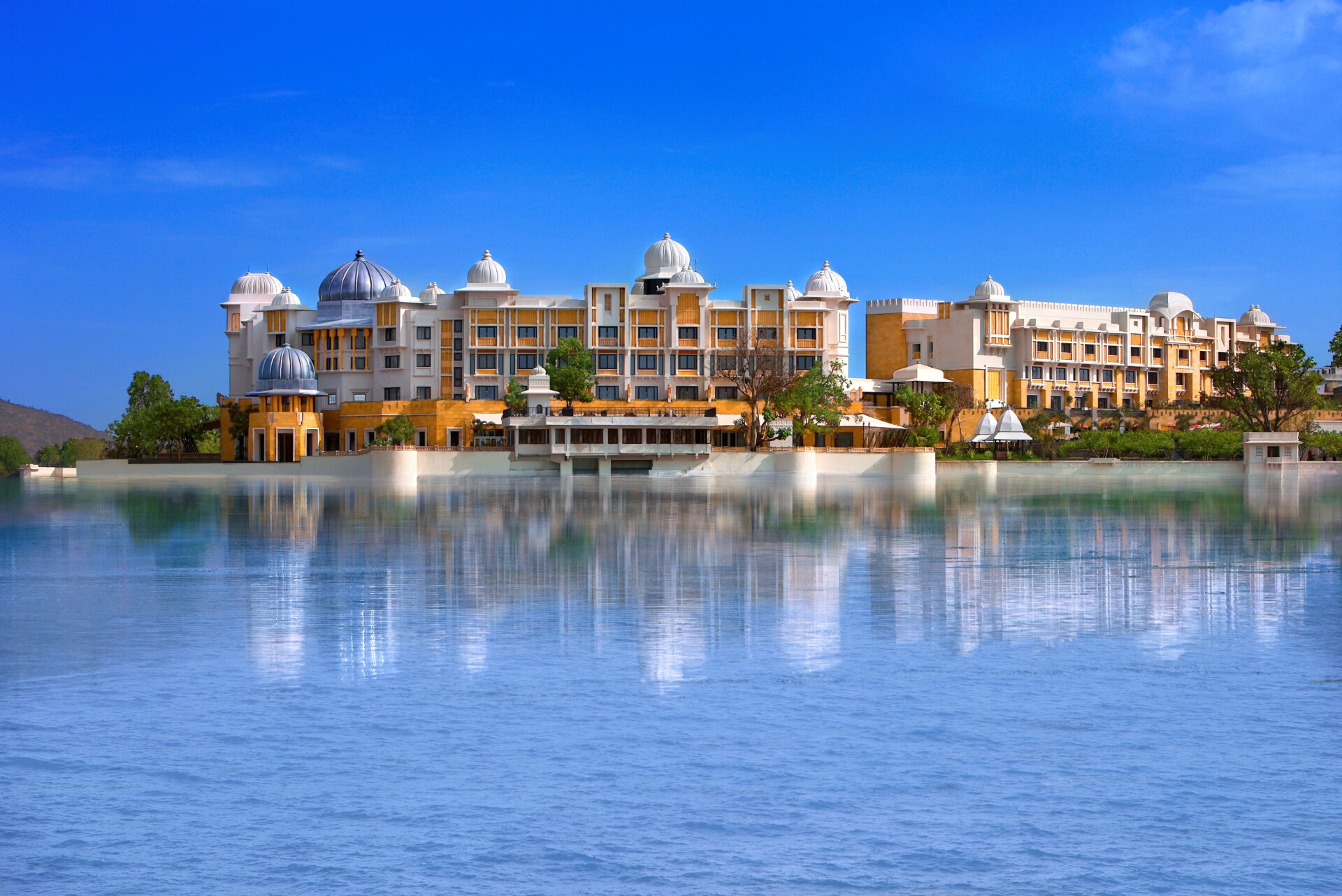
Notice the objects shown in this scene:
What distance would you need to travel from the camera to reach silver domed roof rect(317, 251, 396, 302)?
87.4 metres

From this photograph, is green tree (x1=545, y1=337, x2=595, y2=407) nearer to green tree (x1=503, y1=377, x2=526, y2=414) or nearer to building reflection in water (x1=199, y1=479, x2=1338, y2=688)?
green tree (x1=503, y1=377, x2=526, y2=414)

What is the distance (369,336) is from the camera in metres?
83.4

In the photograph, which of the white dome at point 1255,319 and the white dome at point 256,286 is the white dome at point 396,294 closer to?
the white dome at point 256,286

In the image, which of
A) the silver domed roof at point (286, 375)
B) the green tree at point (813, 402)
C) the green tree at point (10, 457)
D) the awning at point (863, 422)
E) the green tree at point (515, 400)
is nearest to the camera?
the green tree at point (813, 402)

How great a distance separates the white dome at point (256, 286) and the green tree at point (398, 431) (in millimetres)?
22932

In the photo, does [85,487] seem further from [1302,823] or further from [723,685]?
[1302,823]

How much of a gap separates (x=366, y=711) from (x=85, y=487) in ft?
171

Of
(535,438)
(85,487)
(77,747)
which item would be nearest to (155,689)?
Result: (77,747)

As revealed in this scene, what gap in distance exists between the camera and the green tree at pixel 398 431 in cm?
7356

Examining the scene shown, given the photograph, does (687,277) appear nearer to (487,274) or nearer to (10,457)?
(487,274)

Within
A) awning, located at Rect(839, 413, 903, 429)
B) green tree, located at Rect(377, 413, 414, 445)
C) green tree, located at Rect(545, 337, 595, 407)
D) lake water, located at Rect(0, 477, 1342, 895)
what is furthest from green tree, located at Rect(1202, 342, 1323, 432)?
lake water, located at Rect(0, 477, 1342, 895)

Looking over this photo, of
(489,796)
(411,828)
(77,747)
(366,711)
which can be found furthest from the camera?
(366,711)

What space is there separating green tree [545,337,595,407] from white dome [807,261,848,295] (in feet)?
59.1

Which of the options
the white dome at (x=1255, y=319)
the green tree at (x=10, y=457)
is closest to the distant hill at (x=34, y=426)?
the green tree at (x=10, y=457)
